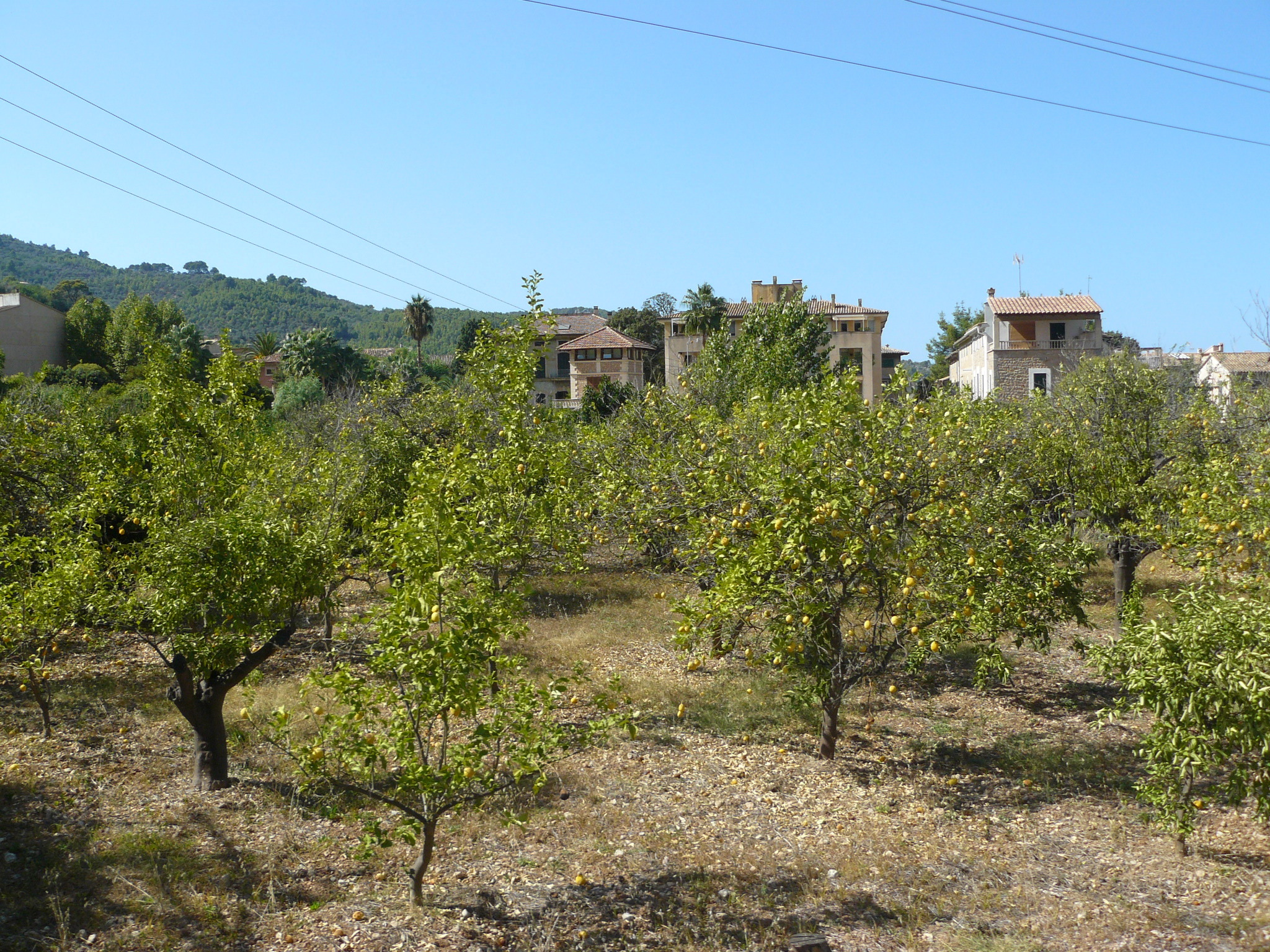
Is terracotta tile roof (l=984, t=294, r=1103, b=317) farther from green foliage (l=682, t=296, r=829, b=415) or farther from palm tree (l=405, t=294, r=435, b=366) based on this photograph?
palm tree (l=405, t=294, r=435, b=366)

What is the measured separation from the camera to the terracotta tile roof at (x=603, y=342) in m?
63.2

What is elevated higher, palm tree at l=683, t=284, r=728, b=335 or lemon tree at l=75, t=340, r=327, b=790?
palm tree at l=683, t=284, r=728, b=335

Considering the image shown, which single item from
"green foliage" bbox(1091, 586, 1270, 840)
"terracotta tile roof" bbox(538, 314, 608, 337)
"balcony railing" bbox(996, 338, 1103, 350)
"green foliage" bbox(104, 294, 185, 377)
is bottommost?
"green foliage" bbox(1091, 586, 1270, 840)

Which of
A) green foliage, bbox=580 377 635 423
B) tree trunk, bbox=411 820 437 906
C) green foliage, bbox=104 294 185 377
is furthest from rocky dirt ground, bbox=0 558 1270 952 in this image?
green foliage, bbox=104 294 185 377

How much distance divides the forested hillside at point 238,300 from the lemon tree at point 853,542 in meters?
136

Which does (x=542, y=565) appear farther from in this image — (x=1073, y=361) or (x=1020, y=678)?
(x=1073, y=361)

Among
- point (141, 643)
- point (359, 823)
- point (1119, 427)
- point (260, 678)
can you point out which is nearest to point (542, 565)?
point (260, 678)

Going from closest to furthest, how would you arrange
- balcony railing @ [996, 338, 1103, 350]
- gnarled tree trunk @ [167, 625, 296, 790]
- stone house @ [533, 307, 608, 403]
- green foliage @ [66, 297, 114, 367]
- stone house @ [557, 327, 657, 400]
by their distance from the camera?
gnarled tree trunk @ [167, 625, 296, 790], balcony railing @ [996, 338, 1103, 350], green foliage @ [66, 297, 114, 367], stone house @ [557, 327, 657, 400], stone house @ [533, 307, 608, 403]

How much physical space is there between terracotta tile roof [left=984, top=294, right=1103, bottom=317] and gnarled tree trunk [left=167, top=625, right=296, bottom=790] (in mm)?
45021

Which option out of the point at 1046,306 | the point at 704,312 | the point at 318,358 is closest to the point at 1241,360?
the point at 1046,306

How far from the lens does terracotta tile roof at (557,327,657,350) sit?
63219mm

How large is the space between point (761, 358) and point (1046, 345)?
26768 millimetres

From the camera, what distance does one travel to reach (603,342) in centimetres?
6372

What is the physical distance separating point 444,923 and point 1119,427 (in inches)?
528
